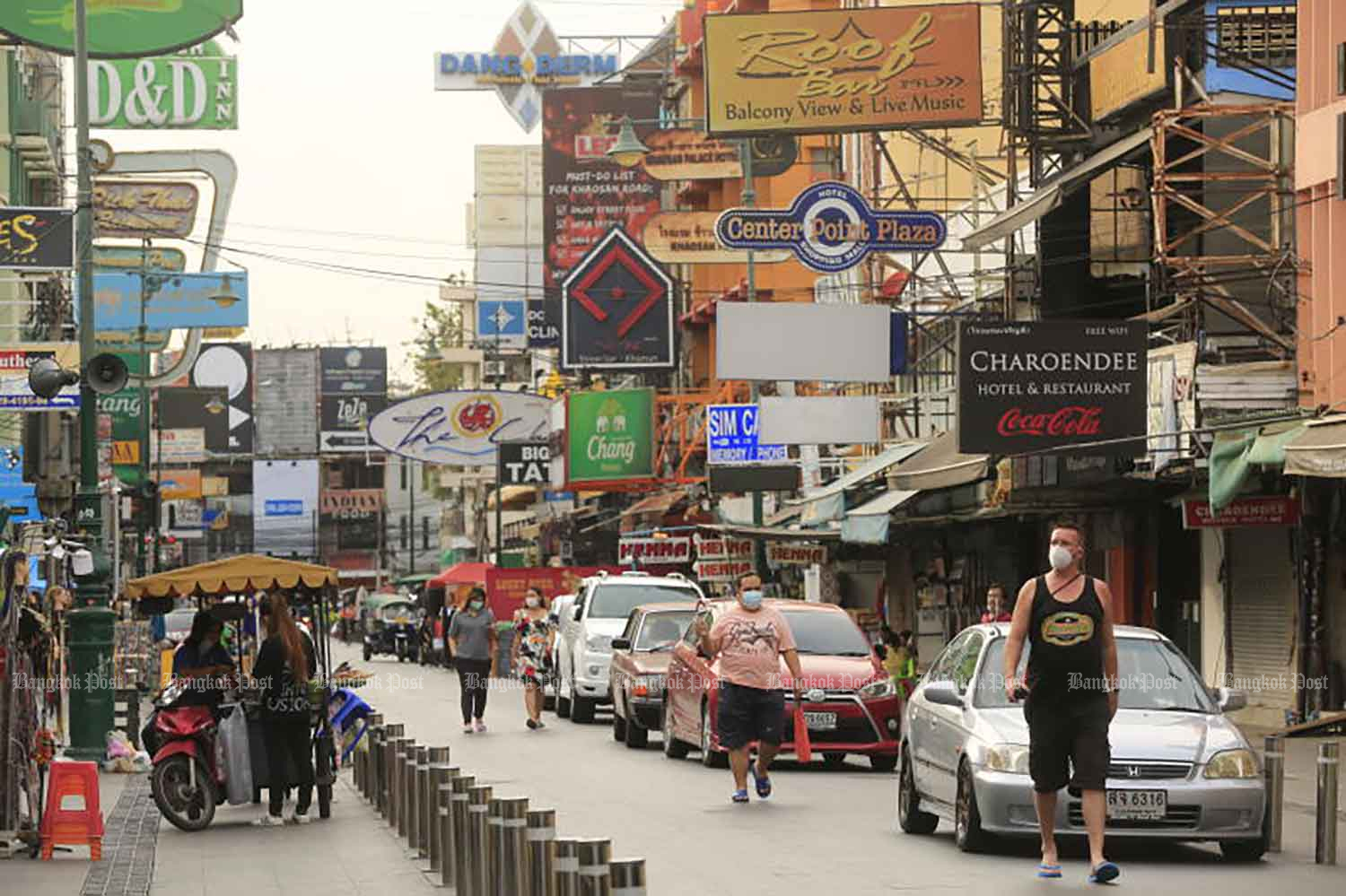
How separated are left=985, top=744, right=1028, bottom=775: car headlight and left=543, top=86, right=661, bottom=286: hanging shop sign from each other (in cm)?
5039

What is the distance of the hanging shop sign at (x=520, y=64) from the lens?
85.4 meters

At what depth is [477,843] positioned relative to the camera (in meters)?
13.0

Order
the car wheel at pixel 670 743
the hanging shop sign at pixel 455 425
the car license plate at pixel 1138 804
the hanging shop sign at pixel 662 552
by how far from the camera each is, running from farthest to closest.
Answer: the hanging shop sign at pixel 455 425
the hanging shop sign at pixel 662 552
the car wheel at pixel 670 743
the car license plate at pixel 1138 804

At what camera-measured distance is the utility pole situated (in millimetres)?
25047

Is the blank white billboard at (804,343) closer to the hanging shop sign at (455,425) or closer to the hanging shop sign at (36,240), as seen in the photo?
the hanging shop sign at (36,240)

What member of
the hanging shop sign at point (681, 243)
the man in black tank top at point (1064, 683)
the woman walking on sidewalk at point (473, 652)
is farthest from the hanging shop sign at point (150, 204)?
the man in black tank top at point (1064, 683)

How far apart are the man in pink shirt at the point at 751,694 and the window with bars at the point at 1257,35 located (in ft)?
42.8

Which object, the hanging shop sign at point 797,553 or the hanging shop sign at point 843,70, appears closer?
the hanging shop sign at point 843,70

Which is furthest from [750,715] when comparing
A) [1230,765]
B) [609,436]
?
[609,436]

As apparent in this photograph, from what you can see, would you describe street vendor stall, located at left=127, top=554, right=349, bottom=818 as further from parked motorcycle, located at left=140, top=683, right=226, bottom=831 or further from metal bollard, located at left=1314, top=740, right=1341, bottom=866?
metal bollard, located at left=1314, top=740, right=1341, bottom=866

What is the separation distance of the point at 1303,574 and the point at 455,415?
39.1 metres

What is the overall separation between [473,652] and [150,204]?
98.0 feet

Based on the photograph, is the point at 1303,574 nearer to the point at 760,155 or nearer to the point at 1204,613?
the point at 1204,613

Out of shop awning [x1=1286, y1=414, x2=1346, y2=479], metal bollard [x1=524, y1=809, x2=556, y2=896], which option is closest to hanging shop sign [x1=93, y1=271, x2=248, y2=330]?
shop awning [x1=1286, y1=414, x2=1346, y2=479]
